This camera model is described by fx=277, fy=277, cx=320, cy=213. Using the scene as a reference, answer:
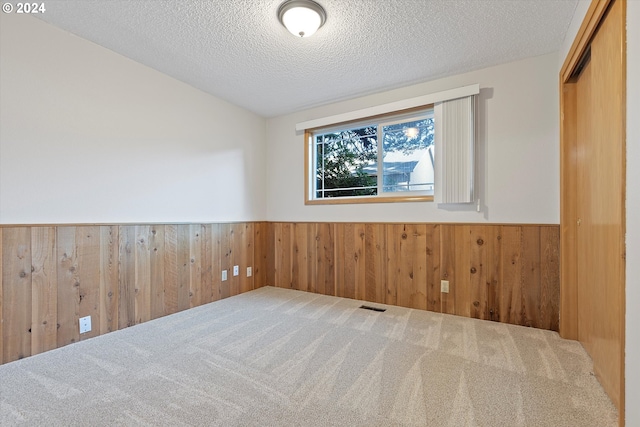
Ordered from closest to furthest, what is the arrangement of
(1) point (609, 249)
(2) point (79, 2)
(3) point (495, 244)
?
(1) point (609, 249) → (2) point (79, 2) → (3) point (495, 244)

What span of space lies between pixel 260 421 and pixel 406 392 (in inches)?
29.7

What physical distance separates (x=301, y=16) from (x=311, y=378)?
224 cm

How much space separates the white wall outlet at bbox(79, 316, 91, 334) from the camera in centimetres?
212

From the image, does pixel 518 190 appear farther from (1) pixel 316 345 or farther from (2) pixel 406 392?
(1) pixel 316 345

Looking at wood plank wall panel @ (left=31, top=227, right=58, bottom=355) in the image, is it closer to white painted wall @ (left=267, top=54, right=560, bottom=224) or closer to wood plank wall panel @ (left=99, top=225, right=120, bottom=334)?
wood plank wall panel @ (left=99, top=225, right=120, bottom=334)

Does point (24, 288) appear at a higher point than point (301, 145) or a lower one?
lower

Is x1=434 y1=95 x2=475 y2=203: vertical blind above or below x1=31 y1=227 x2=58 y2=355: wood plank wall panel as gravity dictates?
above

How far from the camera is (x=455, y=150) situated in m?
2.59

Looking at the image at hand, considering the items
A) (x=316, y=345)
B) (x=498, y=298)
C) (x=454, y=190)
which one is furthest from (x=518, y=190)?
(x=316, y=345)

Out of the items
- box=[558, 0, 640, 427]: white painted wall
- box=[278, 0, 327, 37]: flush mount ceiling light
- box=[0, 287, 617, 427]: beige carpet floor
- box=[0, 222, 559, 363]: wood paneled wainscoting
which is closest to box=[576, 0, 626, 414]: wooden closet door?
box=[558, 0, 640, 427]: white painted wall

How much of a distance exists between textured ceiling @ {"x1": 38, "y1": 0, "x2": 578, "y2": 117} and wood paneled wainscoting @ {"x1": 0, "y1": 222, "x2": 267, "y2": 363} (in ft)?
4.91

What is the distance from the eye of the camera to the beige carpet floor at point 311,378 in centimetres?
129

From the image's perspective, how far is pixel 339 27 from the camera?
6.57 feet

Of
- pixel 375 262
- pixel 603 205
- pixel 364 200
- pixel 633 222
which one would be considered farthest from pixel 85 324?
pixel 603 205
